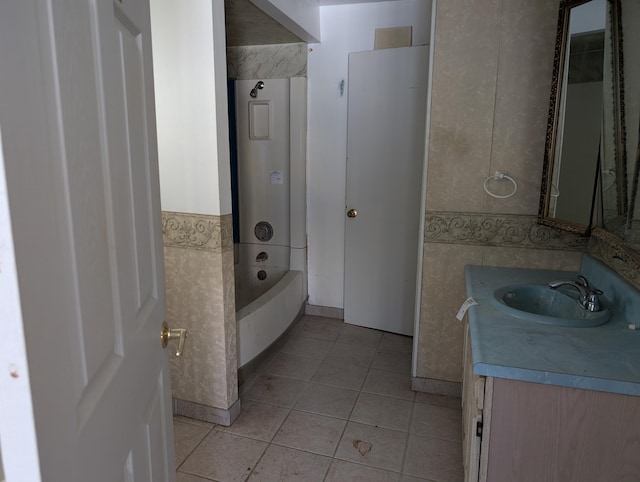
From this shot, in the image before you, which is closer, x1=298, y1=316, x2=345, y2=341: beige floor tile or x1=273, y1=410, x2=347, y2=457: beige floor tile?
x1=273, y1=410, x2=347, y2=457: beige floor tile

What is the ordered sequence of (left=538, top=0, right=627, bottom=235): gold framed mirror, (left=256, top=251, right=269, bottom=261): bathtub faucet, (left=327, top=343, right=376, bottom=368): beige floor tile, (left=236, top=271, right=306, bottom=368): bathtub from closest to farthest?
(left=538, top=0, right=627, bottom=235): gold framed mirror < (left=236, top=271, right=306, bottom=368): bathtub < (left=327, top=343, right=376, bottom=368): beige floor tile < (left=256, top=251, right=269, bottom=261): bathtub faucet

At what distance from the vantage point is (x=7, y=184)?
46 cm

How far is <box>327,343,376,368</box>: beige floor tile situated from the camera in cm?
307

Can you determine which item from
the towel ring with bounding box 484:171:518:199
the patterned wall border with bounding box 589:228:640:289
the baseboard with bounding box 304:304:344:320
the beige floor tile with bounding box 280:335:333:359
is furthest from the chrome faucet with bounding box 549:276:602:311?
the baseboard with bounding box 304:304:344:320

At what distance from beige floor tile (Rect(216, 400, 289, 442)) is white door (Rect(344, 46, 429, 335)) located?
51.8 inches

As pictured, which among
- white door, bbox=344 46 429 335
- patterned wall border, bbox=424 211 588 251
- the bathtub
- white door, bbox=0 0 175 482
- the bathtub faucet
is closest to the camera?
white door, bbox=0 0 175 482

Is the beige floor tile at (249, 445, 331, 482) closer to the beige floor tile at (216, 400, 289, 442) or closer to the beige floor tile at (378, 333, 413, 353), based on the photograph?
the beige floor tile at (216, 400, 289, 442)

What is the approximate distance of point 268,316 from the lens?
293 centimetres

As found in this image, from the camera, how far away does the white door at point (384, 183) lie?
3172 millimetres

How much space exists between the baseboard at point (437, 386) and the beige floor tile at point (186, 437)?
1205mm

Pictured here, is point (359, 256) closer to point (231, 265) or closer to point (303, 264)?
point (303, 264)

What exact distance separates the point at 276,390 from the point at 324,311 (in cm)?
122

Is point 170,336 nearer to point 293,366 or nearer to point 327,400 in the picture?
point 327,400

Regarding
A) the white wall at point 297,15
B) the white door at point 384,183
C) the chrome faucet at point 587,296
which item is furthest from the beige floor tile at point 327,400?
the white wall at point 297,15
